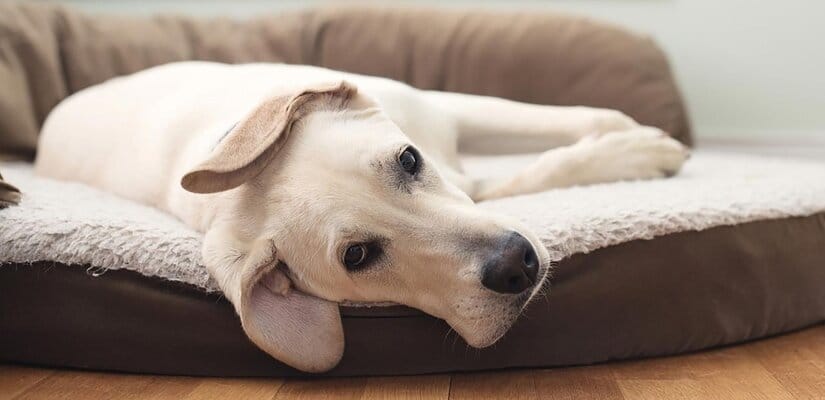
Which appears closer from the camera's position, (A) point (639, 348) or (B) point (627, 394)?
(B) point (627, 394)

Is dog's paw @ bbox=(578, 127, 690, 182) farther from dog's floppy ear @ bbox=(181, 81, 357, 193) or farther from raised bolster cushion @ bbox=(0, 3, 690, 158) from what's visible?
raised bolster cushion @ bbox=(0, 3, 690, 158)

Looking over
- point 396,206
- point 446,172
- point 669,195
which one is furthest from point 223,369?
point 669,195

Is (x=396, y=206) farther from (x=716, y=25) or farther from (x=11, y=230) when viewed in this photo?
(x=716, y=25)

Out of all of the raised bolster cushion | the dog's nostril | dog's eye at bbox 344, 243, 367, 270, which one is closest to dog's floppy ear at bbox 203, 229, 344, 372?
dog's eye at bbox 344, 243, 367, 270

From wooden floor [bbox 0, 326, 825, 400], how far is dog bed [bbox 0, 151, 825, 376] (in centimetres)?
3

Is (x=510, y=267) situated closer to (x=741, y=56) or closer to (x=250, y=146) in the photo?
(x=250, y=146)

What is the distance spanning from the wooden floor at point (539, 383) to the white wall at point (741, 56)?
2272 millimetres

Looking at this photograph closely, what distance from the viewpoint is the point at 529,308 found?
1849 mm

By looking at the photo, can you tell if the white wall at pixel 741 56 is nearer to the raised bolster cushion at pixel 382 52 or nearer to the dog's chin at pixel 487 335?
the raised bolster cushion at pixel 382 52

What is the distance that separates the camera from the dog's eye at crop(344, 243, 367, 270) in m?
Result: 1.73

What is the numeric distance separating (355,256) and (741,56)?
2.89m

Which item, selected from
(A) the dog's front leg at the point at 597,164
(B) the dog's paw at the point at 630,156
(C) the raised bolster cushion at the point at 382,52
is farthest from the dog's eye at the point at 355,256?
(C) the raised bolster cushion at the point at 382,52

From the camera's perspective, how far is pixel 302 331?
5.94 ft

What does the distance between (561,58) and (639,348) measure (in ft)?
6.65
